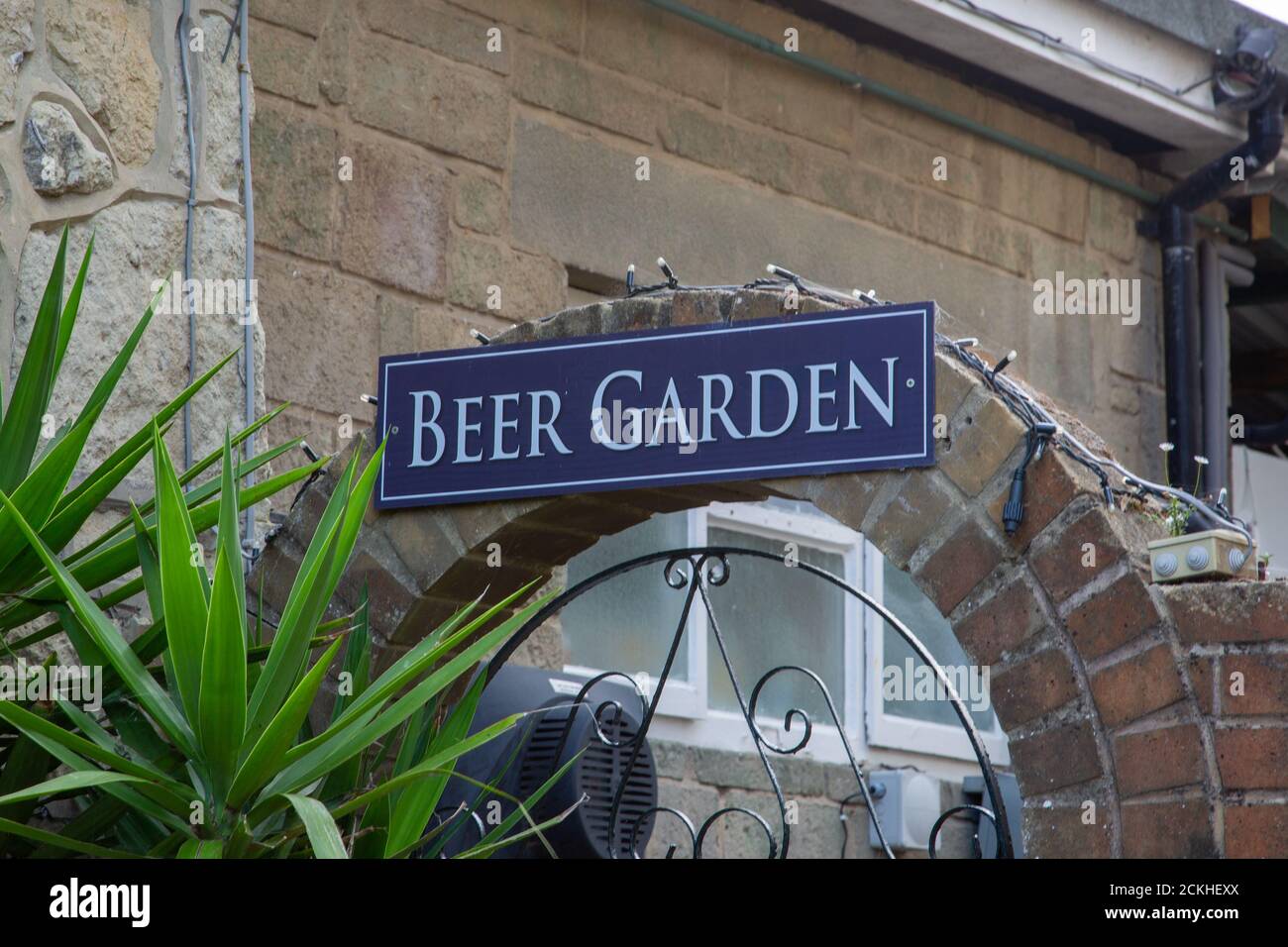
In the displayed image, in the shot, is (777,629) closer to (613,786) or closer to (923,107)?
(613,786)

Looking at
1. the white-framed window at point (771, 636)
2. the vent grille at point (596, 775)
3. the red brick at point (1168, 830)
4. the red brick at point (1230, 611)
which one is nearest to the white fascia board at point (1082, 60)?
the white-framed window at point (771, 636)

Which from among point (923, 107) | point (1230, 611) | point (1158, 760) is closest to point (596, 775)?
point (1158, 760)

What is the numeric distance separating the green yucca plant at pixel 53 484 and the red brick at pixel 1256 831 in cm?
166

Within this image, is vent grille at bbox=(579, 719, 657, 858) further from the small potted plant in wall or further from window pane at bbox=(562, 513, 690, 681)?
the small potted plant in wall

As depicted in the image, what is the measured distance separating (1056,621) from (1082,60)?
3.18 meters

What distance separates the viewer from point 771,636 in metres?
5.58

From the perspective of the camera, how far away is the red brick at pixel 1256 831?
2.74 metres

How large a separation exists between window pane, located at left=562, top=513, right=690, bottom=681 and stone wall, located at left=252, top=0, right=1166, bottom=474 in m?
0.69

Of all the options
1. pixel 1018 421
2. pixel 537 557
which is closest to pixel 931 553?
pixel 1018 421

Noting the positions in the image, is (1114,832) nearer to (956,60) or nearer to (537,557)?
(537,557)

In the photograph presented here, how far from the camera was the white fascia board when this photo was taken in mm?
5559
